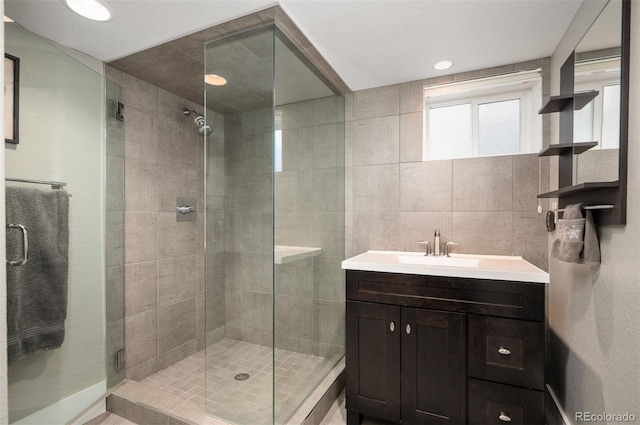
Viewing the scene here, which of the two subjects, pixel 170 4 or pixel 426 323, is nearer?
pixel 170 4

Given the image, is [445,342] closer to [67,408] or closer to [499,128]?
[499,128]

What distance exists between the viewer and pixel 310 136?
2.06m

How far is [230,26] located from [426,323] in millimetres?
1951

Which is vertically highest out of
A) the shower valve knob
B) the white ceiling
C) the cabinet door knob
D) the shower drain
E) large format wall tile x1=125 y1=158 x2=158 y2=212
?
the white ceiling

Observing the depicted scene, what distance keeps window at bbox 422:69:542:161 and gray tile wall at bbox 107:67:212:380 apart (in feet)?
6.68

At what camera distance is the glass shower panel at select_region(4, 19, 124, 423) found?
151cm

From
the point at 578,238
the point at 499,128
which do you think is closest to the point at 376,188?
the point at 499,128

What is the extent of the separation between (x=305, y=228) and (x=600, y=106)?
5.13ft

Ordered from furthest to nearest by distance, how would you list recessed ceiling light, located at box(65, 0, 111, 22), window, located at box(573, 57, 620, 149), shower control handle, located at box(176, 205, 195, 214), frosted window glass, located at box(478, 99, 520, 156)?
1. shower control handle, located at box(176, 205, 195, 214)
2. frosted window glass, located at box(478, 99, 520, 156)
3. recessed ceiling light, located at box(65, 0, 111, 22)
4. window, located at box(573, 57, 620, 149)

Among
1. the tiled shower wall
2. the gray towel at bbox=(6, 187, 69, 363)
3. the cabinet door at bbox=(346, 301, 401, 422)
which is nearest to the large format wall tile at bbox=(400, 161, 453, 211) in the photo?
the tiled shower wall

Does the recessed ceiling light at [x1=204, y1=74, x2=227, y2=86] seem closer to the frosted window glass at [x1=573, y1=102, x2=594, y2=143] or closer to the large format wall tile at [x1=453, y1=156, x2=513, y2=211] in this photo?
the large format wall tile at [x1=453, y1=156, x2=513, y2=211]

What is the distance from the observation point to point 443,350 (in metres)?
1.63

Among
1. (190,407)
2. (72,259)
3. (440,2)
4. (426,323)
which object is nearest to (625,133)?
(440,2)

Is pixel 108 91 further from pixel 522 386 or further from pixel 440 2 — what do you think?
pixel 522 386
